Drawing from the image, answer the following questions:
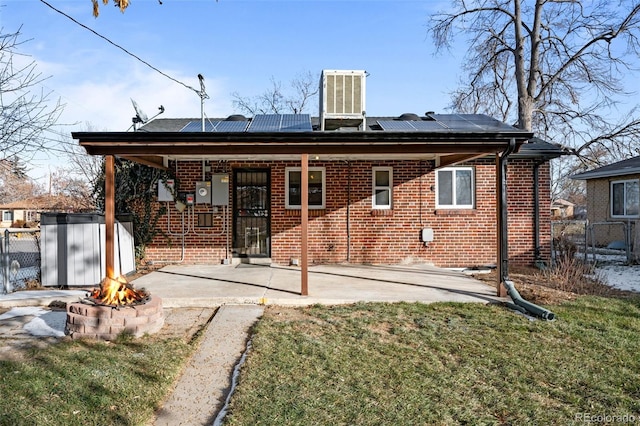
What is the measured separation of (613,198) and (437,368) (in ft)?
48.2

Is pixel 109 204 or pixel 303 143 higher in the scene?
pixel 303 143

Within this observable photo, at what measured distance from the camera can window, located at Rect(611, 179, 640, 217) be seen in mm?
13391

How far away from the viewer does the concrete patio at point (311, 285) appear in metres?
6.04

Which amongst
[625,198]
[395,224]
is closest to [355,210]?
[395,224]

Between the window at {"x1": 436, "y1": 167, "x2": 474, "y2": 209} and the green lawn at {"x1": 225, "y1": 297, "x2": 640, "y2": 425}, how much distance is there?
4321 mm

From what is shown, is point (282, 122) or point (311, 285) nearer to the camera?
point (311, 285)

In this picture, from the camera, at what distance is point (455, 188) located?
956 centimetres

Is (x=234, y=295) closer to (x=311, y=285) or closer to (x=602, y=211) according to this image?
(x=311, y=285)

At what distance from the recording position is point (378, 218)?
31.2ft

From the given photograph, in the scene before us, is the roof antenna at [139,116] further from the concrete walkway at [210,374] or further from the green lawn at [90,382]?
the green lawn at [90,382]

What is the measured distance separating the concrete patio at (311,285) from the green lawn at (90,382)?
190 cm

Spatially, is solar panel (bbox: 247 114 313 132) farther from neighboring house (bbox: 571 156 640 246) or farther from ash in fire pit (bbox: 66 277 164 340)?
neighboring house (bbox: 571 156 640 246)

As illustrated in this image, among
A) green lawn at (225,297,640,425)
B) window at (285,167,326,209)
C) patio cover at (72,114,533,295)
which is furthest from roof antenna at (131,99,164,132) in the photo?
green lawn at (225,297,640,425)

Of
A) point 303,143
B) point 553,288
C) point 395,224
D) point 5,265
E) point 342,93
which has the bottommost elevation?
point 553,288
